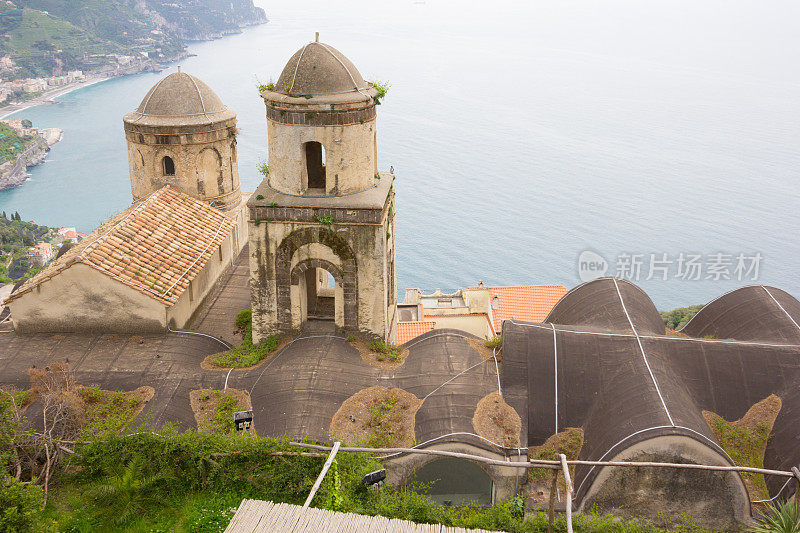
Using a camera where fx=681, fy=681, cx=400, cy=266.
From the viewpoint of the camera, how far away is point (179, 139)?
23.7 m

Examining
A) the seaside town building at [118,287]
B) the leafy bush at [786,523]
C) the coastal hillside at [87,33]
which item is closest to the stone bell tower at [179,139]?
the seaside town building at [118,287]

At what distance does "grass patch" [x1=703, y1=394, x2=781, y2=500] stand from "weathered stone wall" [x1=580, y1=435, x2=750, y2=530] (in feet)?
6.20

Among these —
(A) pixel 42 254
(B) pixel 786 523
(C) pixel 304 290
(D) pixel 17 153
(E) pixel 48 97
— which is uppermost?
(C) pixel 304 290

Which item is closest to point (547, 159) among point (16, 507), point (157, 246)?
point (157, 246)

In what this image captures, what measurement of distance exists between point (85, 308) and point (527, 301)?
2381 centimetres

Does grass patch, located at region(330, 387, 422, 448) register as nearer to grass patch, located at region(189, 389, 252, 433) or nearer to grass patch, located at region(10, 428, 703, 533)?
grass patch, located at region(10, 428, 703, 533)

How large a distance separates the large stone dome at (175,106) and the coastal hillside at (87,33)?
123657mm

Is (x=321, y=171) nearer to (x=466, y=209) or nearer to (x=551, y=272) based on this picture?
(x=551, y=272)

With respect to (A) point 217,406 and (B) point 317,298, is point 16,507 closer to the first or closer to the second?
(A) point 217,406

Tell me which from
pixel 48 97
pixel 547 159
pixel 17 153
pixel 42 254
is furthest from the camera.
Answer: pixel 48 97

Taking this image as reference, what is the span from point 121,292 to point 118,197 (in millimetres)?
78850

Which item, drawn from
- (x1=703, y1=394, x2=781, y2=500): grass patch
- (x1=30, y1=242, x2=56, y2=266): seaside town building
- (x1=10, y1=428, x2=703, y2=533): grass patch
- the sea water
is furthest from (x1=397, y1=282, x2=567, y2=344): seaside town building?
(x1=30, y1=242, x2=56, y2=266): seaside town building

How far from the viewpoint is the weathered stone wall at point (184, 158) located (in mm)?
23641

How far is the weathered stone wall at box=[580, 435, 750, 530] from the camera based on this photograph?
45.7ft
